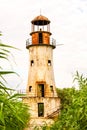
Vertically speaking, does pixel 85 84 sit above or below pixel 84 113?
above

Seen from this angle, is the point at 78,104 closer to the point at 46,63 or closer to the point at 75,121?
the point at 75,121

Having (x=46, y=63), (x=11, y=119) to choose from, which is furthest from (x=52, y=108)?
(x=11, y=119)

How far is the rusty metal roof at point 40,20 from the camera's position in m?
52.7

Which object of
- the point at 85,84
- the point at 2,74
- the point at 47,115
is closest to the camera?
the point at 2,74

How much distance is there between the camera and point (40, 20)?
2076 inches

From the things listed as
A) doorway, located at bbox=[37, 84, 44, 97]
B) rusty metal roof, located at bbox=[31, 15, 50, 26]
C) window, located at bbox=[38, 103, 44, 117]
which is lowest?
window, located at bbox=[38, 103, 44, 117]

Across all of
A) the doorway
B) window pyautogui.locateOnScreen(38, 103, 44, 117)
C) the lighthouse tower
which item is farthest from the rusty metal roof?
window pyautogui.locateOnScreen(38, 103, 44, 117)

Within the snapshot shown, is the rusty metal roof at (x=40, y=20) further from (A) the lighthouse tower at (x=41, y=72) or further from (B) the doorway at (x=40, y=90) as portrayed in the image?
(B) the doorway at (x=40, y=90)

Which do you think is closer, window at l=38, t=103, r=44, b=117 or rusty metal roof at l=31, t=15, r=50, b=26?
window at l=38, t=103, r=44, b=117

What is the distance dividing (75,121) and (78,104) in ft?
1.47

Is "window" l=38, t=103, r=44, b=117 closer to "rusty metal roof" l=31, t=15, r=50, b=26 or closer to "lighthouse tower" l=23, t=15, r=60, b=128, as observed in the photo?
"lighthouse tower" l=23, t=15, r=60, b=128

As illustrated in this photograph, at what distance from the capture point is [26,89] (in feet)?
175

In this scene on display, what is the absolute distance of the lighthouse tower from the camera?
5088 cm

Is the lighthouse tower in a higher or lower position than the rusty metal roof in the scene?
lower
